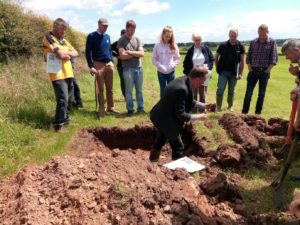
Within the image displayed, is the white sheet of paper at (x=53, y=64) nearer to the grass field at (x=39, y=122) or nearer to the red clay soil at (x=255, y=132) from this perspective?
the grass field at (x=39, y=122)

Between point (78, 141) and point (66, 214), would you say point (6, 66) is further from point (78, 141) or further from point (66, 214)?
point (66, 214)

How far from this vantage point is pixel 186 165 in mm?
5770

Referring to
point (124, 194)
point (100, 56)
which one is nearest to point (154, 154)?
point (124, 194)

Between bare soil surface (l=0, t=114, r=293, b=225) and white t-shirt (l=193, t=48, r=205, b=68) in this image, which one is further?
white t-shirt (l=193, t=48, r=205, b=68)

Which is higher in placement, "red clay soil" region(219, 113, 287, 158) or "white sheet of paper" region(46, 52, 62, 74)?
"white sheet of paper" region(46, 52, 62, 74)

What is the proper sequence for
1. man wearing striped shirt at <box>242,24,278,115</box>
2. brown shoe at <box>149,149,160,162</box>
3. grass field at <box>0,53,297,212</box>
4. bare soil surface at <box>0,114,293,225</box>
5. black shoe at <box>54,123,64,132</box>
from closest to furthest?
bare soil surface at <box>0,114,293,225</box> → grass field at <box>0,53,297,212</box> → brown shoe at <box>149,149,160,162</box> → black shoe at <box>54,123,64,132</box> → man wearing striped shirt at <box>242,24,278,115</box>

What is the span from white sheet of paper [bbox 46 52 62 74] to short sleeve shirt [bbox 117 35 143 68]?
→ 1928mm

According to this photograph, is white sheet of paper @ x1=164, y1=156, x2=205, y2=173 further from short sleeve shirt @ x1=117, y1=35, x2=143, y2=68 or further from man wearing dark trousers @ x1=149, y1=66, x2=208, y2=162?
short sleeve shirt @ x1=117, y1=35, x2=143, y2=68

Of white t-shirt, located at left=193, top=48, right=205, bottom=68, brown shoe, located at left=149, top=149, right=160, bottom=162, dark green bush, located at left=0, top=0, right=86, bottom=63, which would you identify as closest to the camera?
brown shoe, located at left=149, top=149, right=160, bottom=162

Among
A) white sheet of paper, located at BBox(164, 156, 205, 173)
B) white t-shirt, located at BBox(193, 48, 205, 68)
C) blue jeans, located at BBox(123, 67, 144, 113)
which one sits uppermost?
white t-shirt, located at BBox(193, 48, 205, 68)

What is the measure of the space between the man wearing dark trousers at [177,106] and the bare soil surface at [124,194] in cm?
71

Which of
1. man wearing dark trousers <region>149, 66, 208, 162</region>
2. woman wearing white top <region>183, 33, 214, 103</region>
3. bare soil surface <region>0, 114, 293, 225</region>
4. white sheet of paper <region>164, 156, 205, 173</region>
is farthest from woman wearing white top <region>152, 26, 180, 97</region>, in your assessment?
bare soil surface <region>0, 114, 293, 225</region>

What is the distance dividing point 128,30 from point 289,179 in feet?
16.7

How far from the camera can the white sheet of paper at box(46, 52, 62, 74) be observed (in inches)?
285
